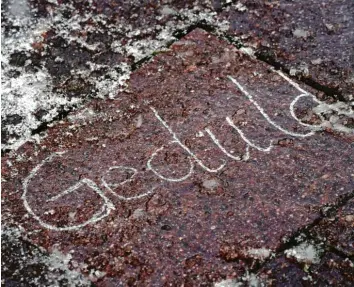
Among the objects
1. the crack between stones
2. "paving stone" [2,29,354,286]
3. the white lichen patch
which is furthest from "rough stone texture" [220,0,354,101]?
the white lichen patch

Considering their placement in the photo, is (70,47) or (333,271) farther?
(70,47)

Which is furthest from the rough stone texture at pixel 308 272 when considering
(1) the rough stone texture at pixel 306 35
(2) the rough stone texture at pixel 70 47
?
(2) the rough stone texture at pixel 70 47

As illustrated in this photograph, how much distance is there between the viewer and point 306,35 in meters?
2.43

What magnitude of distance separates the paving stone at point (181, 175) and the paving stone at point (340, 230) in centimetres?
5

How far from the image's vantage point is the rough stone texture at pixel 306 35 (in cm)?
225

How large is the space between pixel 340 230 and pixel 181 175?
1.56ft

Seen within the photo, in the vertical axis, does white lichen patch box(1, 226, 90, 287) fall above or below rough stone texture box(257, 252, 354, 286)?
below

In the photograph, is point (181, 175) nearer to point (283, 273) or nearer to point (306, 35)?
point (283, 273)

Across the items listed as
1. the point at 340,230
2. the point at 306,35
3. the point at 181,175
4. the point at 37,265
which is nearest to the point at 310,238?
the point at 340,230

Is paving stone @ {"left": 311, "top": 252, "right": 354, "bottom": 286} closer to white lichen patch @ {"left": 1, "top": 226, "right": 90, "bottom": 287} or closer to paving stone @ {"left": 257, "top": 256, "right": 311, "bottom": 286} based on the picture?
paving stone @ {"left": 257, "top": 256, "right": 311, "bottom": 286}

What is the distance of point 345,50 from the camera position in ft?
7.67

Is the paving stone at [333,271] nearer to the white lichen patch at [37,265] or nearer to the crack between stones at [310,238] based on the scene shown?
the crack between stones at [310,238]

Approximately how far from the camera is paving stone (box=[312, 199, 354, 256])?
1726mm

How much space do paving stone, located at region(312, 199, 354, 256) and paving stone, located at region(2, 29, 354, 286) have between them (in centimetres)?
5
